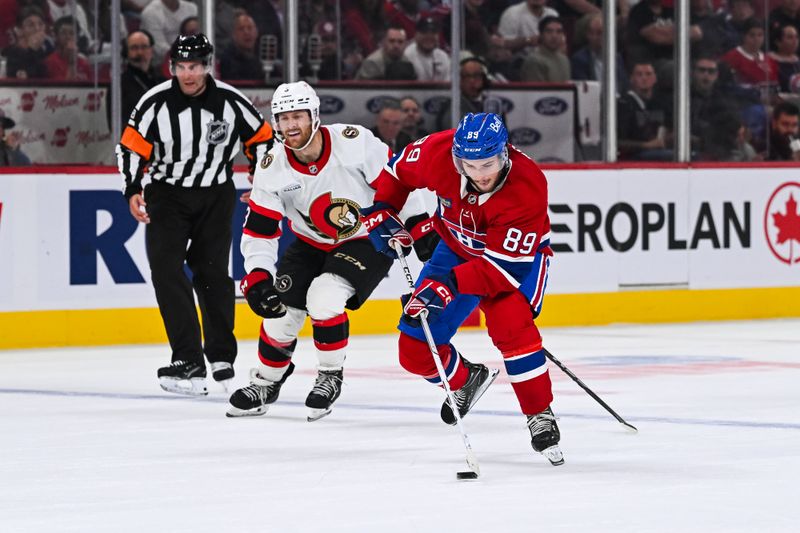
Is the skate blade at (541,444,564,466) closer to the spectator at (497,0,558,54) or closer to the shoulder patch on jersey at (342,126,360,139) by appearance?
the shoulder patch on jersey at (342,126,360,139)

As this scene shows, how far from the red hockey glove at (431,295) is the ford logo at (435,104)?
16.9 ft

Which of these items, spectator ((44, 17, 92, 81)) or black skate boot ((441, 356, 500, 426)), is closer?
black skate boot ((441, 356, 500, 426))

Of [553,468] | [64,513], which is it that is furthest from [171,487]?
[553,468]

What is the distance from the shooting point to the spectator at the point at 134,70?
8953 millimetres

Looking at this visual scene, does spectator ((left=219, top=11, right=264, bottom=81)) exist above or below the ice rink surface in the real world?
above

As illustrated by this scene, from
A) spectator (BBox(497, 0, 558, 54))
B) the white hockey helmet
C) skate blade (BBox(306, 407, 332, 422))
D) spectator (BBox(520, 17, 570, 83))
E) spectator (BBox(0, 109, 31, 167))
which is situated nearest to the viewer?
the white hockey helmet

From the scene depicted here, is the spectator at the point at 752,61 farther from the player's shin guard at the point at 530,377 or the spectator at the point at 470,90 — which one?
the player's shin guard at the point at 530,377

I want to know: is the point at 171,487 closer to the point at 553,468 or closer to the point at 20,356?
the point at 553,468

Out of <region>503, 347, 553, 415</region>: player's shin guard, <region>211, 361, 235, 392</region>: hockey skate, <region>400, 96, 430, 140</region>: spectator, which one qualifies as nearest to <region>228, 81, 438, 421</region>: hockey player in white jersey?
<region>211, 361, 235, 392</region>: hockey skate

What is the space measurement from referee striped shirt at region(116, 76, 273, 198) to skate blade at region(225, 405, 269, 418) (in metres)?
1.18

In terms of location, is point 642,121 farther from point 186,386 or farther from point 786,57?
A: point 186,386

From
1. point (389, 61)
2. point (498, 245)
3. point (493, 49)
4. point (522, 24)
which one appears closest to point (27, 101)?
point (389, 61)

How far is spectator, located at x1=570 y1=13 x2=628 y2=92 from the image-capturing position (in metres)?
10.3

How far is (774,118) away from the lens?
36.6 ft
